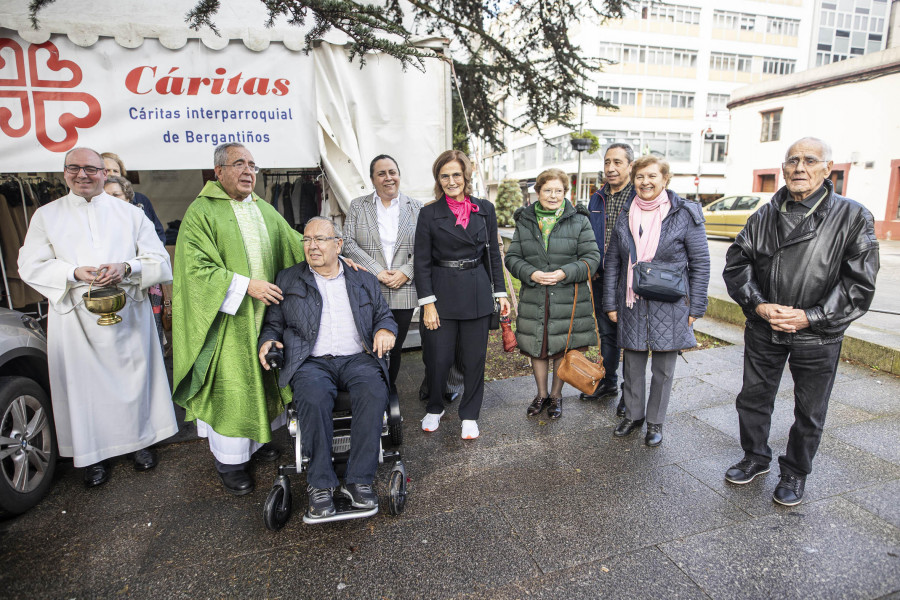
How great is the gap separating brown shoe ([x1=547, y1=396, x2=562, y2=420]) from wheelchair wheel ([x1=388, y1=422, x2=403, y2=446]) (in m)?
1.26

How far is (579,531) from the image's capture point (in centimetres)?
264

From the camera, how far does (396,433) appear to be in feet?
10.9

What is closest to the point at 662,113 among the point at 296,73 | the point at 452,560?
the point at 296,73

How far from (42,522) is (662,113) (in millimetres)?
38871

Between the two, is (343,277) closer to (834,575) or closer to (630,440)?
(630,440)

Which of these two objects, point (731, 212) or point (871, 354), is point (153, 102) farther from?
point (731, 212)

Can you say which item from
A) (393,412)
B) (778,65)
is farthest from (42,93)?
(778,65)

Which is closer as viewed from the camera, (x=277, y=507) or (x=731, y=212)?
(x=277, y=507)

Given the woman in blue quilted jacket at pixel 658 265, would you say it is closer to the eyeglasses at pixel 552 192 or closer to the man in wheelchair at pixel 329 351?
the eyeglasses at pixel 552 192

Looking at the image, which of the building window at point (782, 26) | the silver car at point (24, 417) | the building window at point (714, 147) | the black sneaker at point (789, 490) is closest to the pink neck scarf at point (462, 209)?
the black sneaker at point (789, 490)

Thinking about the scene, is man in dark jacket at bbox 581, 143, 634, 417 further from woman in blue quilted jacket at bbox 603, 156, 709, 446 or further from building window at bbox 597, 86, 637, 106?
building window at bbox 597, 86, 637, 106

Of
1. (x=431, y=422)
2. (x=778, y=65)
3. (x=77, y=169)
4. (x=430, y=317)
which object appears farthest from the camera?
(x=778, y=65)

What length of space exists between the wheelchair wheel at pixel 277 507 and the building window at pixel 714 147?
1561 inches

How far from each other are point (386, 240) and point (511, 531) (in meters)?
2.17
